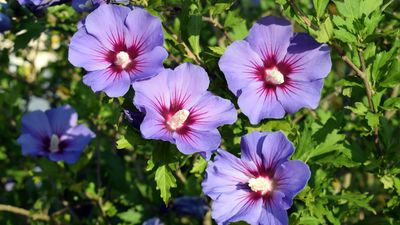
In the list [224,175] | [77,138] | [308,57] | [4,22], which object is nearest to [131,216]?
[77,138]

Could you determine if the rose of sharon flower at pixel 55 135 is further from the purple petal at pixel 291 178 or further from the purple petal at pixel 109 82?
the purple petal at pixel 291 178

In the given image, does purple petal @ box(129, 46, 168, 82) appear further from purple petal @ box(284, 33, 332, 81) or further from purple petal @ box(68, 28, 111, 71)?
purple petal @ box(284, 33, 332, 81)

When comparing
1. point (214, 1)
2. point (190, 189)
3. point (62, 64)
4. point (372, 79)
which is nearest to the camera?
point (372, 79)

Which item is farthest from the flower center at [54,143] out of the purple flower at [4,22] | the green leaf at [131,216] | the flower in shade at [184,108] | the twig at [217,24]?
the flower in shade at [184,108]

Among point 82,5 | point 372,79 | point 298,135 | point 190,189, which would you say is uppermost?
point 82,5

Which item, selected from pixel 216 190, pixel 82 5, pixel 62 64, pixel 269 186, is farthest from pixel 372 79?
pixel 62 64

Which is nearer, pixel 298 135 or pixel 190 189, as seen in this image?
pixel 298 135

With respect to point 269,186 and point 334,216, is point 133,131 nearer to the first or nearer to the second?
point 269,186
